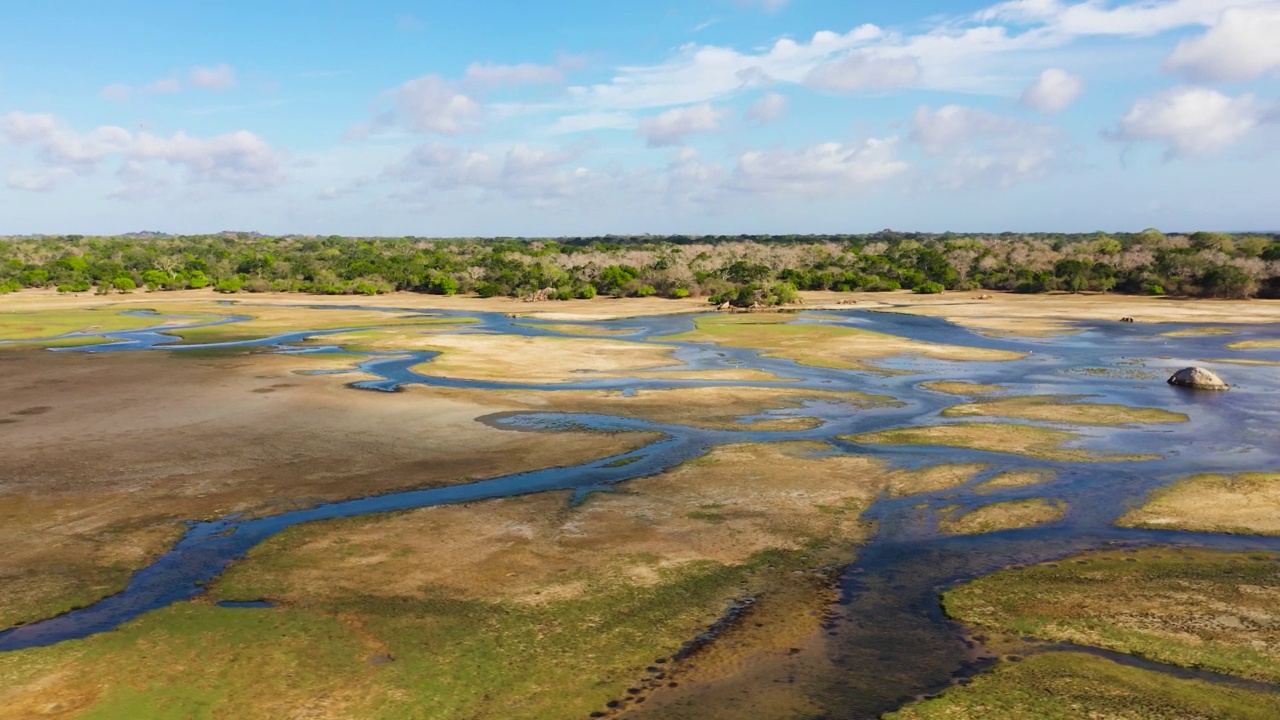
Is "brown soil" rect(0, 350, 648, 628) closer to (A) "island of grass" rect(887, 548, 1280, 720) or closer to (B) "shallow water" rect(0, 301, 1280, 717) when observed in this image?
(B) "shallow water" rect(0, 301, 1280, 717)

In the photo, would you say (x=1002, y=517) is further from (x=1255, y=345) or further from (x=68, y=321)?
(x=68, y=321)

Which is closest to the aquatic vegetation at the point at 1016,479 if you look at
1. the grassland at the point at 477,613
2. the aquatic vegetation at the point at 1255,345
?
the grassland at the point at 477,613

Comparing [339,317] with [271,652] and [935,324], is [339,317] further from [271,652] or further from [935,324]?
[271,652]

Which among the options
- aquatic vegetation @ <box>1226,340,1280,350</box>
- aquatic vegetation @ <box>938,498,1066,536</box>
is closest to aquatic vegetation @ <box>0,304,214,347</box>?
aquatic vegetation @ <box>938,498,1066,536</box>

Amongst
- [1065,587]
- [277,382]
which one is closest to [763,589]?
[1065,587]

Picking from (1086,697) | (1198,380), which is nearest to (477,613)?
(1086,697)

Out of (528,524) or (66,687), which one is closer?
(66,687)
